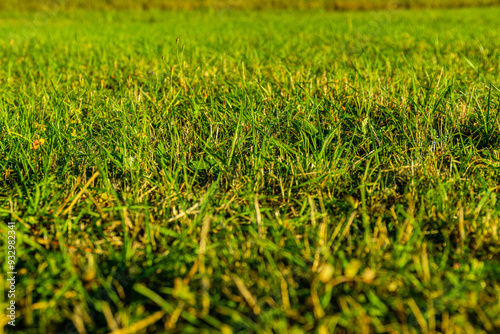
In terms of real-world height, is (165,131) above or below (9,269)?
above

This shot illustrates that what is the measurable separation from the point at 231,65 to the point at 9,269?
2147mm

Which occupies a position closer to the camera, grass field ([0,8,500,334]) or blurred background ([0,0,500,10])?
grass field ([0,8,500,334])

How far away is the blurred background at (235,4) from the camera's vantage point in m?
16.2

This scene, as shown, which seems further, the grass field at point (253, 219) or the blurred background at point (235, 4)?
the blurred background at point (235, 4)

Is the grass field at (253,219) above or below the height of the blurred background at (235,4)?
below

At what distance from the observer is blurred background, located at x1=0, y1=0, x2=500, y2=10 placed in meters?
16.2

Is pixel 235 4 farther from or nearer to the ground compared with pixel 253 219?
farther from the ground

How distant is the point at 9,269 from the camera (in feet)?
3.26

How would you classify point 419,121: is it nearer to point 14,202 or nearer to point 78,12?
point 14,202

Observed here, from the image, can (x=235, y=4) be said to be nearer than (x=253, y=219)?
No

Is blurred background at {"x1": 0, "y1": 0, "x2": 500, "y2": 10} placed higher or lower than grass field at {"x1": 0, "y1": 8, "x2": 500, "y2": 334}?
higher

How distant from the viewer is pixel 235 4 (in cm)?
1756

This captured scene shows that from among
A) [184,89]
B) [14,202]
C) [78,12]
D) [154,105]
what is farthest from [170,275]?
[78,12]

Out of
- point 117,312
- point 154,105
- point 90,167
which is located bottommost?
point 117,312
